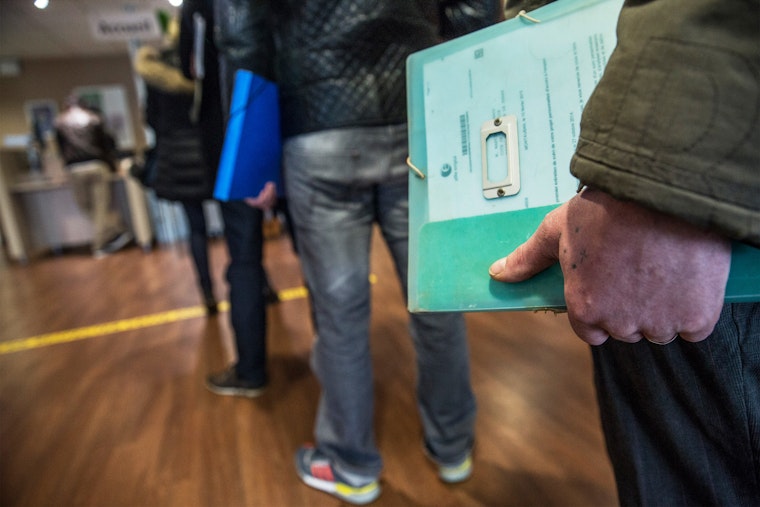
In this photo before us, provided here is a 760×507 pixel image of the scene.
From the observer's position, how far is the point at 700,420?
16.6 inches

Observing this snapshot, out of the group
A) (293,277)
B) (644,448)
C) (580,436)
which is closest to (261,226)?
(580,436)

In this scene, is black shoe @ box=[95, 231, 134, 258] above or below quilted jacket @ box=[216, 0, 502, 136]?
below

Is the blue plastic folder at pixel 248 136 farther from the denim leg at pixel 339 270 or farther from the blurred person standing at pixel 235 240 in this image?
the blurred person standing at pixel 235 240

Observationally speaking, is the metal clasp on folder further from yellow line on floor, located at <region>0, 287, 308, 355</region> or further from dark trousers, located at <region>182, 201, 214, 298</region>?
yellow line on floor, located at <region>0, 287, 308, 355</region>

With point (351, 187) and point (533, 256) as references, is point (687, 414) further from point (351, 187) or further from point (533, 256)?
point (351, 187)

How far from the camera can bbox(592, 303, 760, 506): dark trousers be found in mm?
385

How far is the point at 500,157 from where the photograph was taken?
0.43m

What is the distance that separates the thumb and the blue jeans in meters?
0.45

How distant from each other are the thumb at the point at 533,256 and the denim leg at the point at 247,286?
1011 mm

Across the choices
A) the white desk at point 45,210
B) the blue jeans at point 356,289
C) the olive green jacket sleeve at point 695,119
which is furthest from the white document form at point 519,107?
the white desk at point 45,210

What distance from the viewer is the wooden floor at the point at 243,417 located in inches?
40.0

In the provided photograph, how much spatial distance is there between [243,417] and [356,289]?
2.21ft

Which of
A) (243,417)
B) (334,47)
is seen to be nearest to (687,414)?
(334,47)

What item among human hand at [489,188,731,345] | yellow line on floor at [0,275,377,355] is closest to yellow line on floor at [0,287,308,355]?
yellow line on floor at [0,275,377,355]
